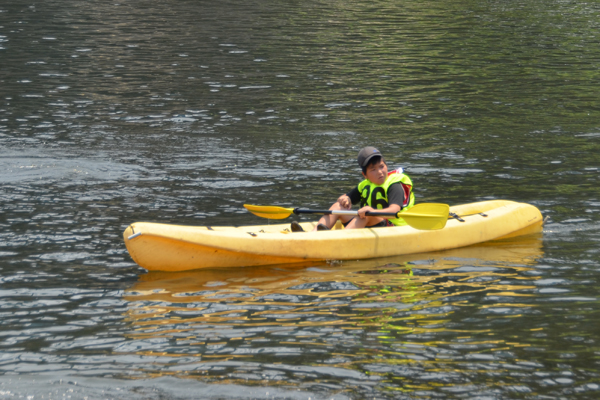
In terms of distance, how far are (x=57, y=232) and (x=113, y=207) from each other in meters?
1.20

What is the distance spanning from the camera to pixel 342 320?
626cm

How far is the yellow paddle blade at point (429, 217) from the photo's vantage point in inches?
316

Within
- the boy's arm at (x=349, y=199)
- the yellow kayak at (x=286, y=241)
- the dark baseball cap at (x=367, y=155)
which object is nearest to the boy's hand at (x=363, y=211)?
the yellow kayak at (x=286, y=241)

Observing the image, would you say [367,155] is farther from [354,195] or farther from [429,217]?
[429,217]

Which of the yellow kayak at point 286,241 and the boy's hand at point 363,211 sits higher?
the boy's hand at point 363,211

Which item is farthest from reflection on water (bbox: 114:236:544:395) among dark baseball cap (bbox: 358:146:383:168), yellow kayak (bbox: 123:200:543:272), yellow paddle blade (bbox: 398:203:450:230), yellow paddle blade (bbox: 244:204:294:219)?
dark baseball cap (bbox: 358:146:383:168)

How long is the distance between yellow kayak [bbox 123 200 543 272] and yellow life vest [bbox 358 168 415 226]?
292mm

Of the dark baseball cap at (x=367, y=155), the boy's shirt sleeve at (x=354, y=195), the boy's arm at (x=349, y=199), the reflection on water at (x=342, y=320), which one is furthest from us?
the boy's shirt sleeve at (x=354, y=195)

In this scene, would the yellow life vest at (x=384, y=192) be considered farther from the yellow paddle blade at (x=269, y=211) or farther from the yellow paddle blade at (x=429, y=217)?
the yellow paddle blade at (x=269, y=211)

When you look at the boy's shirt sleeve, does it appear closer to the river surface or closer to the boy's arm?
the boy's arm

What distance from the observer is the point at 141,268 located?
7.81 meters

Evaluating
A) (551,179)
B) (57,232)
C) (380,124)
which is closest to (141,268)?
(57,232)

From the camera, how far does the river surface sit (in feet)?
17.8

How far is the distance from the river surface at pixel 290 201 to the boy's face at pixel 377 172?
1.00 m
